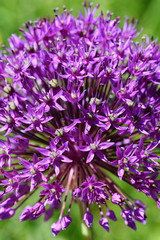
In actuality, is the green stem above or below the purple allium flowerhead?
below

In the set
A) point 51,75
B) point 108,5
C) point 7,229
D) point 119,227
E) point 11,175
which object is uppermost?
point 108,5

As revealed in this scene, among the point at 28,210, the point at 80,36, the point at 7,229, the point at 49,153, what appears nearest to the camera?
the point at 49,153

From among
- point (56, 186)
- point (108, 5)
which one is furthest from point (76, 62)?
point (108, 5)

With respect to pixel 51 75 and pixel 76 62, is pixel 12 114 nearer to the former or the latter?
pixel 51 75

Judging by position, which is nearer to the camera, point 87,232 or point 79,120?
point 79,120

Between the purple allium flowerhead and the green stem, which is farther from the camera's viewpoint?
the green stem

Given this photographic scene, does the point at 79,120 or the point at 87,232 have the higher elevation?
the point at 79,120

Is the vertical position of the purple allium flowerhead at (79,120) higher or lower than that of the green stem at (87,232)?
higher

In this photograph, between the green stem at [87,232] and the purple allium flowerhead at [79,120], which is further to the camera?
the green stem at [87,232]
